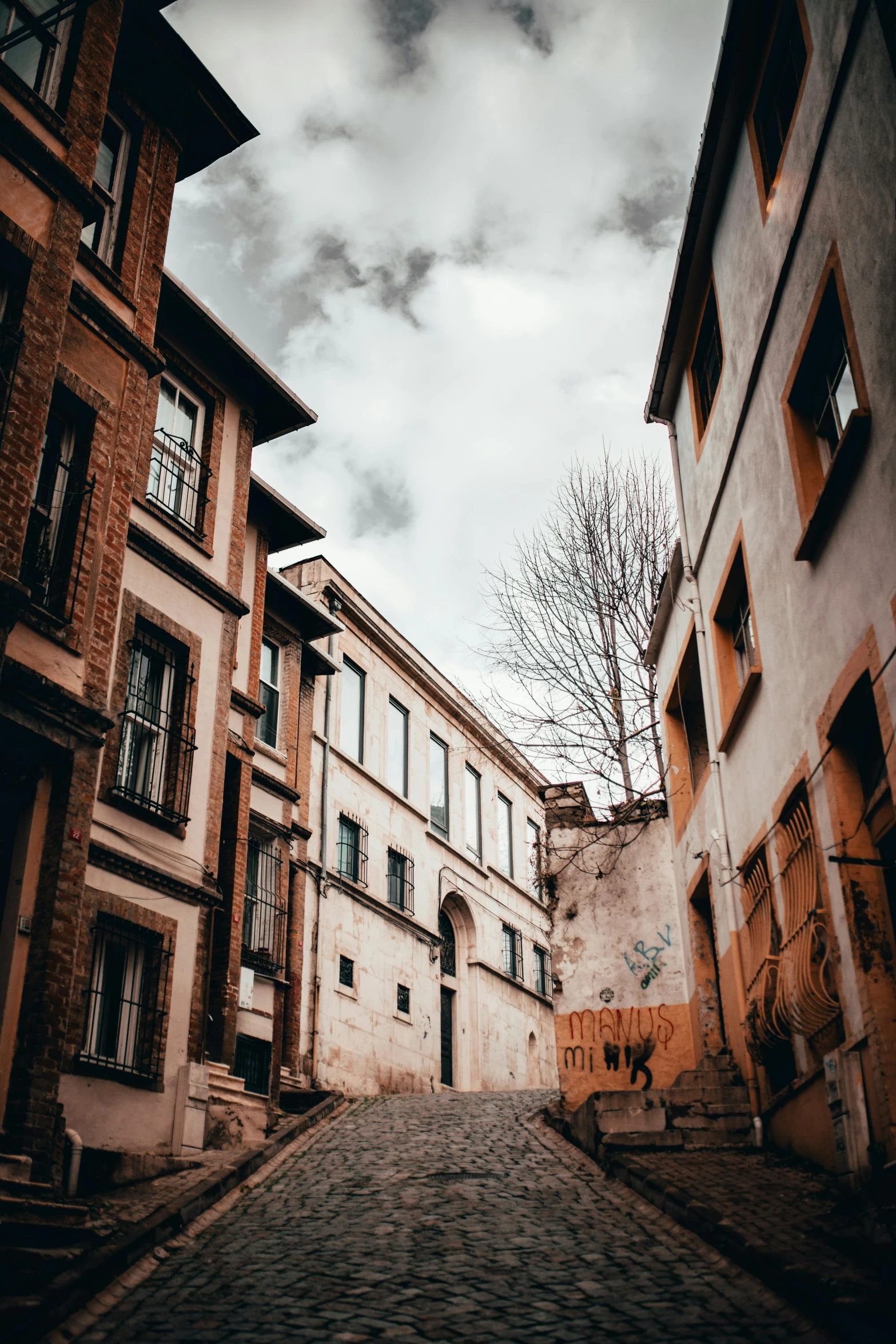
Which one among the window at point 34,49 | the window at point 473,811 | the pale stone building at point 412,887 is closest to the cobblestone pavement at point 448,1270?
the pale stone building at point 412,887

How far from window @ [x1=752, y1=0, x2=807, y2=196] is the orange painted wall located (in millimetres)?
9577

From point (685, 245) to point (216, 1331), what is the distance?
11.1 meters

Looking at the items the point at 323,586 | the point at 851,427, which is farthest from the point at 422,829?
the point at 851,427

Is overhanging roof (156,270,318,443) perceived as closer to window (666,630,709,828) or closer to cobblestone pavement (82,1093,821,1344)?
window (666,630,709,828)

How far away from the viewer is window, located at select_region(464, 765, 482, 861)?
29172 millimetres

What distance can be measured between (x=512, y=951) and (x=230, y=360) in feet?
62.1

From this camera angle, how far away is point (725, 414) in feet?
39.7

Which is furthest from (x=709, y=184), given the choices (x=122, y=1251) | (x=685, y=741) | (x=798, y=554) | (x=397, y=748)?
(x=397, y=748)

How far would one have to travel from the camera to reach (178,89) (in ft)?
44.5

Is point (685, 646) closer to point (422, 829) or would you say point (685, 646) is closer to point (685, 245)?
point (685, 245)

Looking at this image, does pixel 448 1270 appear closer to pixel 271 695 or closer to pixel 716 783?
pixel 716 783

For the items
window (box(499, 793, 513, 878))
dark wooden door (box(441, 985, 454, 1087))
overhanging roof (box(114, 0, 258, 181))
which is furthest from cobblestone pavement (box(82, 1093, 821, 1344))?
window (box(499, 793, 513, 878))

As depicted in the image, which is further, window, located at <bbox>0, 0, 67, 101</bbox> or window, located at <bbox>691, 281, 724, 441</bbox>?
window, located at <bbox>691, 281, 724, 441</bbox>

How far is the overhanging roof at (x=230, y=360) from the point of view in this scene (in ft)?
48.4
